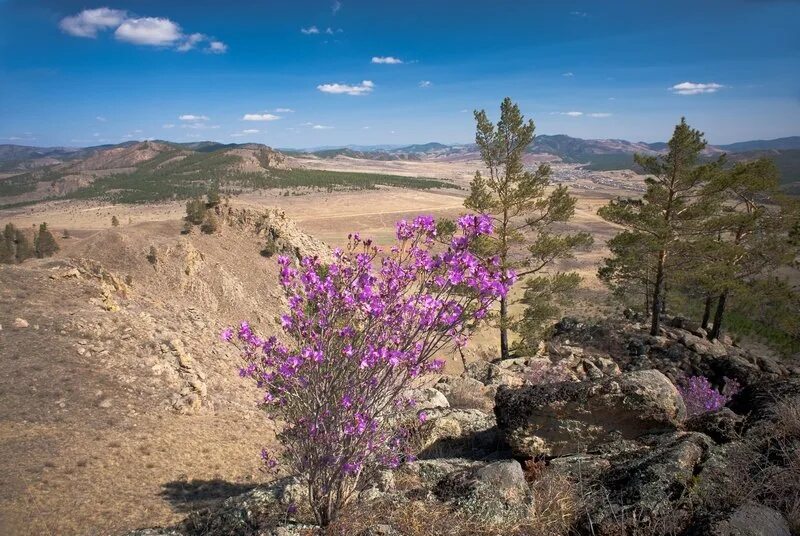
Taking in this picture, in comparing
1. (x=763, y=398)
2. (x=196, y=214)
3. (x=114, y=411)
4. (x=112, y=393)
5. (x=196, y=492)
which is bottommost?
(x=196, y=492)

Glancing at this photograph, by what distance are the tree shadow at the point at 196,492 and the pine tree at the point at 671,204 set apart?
17832 mm

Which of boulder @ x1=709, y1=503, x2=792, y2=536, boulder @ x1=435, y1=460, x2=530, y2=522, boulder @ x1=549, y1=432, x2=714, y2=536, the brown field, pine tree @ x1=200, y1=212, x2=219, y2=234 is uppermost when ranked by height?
pine tree @ x1=200, y1=212, x2=219, y2=234

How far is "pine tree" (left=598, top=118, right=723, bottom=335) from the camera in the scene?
18188 millimetres

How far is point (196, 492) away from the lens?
32.2 feet

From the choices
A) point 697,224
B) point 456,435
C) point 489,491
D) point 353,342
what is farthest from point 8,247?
point 697,224

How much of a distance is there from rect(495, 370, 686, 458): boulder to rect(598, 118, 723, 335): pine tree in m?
13.4

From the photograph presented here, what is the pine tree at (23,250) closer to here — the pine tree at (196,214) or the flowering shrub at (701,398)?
the pine tree at (196,214)

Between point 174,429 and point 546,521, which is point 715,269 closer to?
point 546,521

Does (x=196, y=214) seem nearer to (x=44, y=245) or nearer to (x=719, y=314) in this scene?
(x=44, y=245)

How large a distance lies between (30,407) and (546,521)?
13.3m

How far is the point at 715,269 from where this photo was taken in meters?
19.1

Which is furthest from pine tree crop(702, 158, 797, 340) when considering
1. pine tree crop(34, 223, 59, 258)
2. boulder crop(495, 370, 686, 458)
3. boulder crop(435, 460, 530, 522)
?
pine tree crop(34, 223, 59, 258)

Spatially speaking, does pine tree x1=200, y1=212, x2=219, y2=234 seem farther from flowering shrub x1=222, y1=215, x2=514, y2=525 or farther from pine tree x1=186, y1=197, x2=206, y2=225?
flowering shrub x1=222, y1=215, x2=514, y2=525

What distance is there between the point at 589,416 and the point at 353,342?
4639 millimetres
